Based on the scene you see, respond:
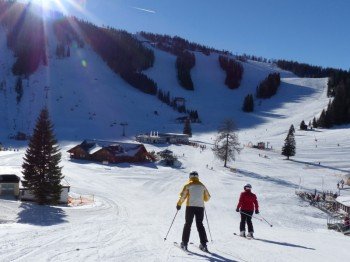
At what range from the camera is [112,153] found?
69.3 m

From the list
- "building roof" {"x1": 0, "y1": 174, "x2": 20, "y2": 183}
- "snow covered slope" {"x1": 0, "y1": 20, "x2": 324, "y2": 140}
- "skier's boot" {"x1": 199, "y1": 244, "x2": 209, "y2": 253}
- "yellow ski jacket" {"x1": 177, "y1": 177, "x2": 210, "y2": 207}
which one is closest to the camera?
"skier's boot" {"x1": 199, "y1": 244, "x2": 209, "y2": 253}

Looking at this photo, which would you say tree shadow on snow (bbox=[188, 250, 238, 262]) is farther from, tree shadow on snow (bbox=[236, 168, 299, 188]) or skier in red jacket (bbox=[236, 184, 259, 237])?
tree shadow on snow (bbox=[236, 168, 299, 188])

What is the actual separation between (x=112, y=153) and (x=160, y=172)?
1278cm

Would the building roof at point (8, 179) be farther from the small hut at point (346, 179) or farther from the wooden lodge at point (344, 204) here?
the small hut at point (346, 179)

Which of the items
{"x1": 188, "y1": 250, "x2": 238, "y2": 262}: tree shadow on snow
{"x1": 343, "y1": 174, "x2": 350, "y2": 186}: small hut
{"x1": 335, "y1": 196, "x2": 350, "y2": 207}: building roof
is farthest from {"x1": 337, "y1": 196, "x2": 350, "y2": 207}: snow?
{"x1": 188, "y1": 250, "x2": 238, "y2": 262}: tree shadow on snow

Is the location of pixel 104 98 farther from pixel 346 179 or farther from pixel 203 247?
pixel 203 247

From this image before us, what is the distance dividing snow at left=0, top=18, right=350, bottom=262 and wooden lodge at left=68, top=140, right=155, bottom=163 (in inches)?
125

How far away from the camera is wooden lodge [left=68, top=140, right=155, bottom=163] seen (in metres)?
69.3

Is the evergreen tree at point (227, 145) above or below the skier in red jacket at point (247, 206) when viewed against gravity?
above

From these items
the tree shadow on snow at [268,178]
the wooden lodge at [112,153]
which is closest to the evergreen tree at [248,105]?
the wooden lodge at [112,153]

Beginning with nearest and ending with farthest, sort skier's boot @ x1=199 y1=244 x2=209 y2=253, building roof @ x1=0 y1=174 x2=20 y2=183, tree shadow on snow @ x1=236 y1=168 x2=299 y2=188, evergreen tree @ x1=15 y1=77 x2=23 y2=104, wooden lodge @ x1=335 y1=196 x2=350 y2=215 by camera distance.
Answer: skier's boot @ x1=199 y1=244 x2=209 y2=253
building roof @ x1=0 y1=174 x2=20 y2=183
wooden lodge @ x1=335 y1=196 x2=350 y2=215
tree shadow on snow @ x1=236 y1=168 x2=299 y2=188
evergreen tree @ x1=15 y1=77 x2=23 y2=104

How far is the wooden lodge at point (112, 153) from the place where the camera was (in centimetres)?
6931

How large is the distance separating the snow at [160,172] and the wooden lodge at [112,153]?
10.4ft

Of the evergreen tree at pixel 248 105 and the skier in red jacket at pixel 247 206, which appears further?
the evergreen tree at pixel 248 105
